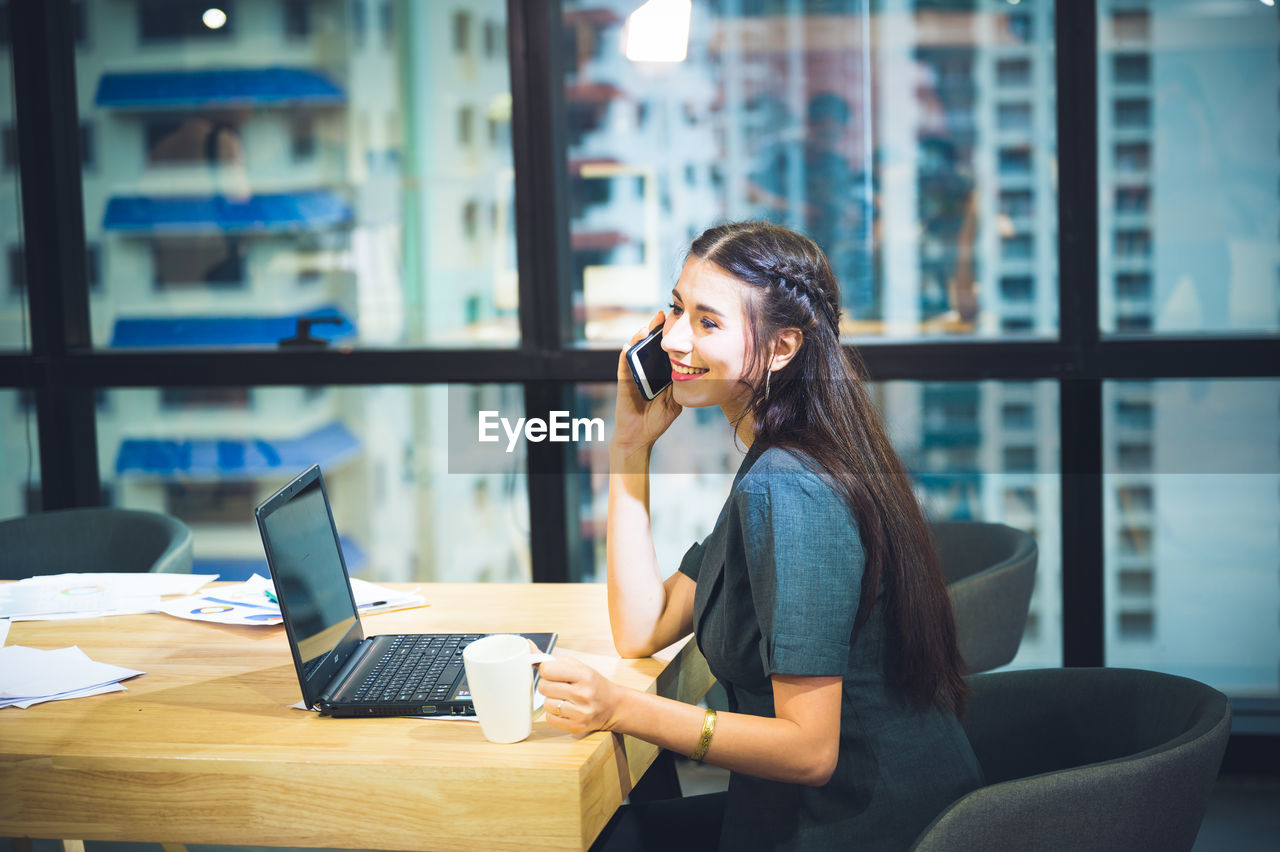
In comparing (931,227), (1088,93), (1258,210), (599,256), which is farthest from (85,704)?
(1258,210)

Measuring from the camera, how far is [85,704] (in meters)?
1.42

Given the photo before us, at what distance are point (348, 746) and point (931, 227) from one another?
2.20 metres

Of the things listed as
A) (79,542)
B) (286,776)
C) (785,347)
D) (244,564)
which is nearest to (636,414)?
(785,347)

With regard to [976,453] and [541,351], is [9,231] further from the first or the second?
[976,453]

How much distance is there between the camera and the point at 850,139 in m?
2.94

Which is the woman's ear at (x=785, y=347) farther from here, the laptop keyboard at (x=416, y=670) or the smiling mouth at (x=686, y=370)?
the laptop keyboard at (x=416, y=670)

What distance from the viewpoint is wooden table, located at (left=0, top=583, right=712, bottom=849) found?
46.5 inches

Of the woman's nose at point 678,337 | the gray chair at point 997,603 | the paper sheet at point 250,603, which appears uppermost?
the woman's nose at point 678,337

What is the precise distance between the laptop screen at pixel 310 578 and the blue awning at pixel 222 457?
72.1 inches

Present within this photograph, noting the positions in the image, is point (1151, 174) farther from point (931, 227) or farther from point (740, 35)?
point (740, 35)

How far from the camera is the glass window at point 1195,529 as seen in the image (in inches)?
113

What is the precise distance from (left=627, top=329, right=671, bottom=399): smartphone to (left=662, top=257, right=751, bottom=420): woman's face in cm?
18

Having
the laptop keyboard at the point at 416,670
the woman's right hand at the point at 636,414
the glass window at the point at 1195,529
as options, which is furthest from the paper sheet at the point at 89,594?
the glass window at the point at 1195,529

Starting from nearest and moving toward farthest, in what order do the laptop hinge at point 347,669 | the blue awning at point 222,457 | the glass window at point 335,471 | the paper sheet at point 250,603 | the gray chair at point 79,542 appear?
1. the laptop hinge at point 347,669
2. the paper sheet at point 250,603
3. the gray chair at point 79,542
4. the glass window at point 335,471
5. the blue awning at point 222,457
